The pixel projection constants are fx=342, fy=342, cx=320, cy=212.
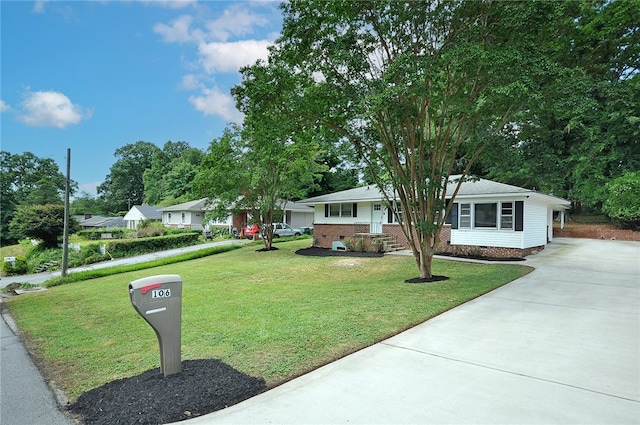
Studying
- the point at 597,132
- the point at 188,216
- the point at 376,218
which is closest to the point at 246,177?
the point at 376,218

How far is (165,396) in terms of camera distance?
10.3ft

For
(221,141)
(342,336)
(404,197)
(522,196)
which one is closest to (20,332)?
(342,336)

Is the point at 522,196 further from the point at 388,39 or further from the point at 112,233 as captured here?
the point at 112,233

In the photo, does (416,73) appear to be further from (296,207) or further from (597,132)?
(296,207)

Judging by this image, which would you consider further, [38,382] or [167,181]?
[167,181]

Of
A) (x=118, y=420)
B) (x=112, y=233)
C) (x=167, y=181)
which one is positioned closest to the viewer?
(x=118, y=420)

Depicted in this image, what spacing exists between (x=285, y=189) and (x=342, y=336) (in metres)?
14.5

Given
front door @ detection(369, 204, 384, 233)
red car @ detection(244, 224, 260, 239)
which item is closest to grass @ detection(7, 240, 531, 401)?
front door @ detection(369, 204, 384, 233)

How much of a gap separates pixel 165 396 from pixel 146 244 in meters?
23.9

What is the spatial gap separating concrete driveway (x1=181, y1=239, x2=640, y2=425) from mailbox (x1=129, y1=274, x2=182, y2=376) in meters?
0.94

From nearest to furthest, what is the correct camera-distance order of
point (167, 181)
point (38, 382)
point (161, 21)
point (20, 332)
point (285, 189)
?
point (38, 382) < point (20, 332) < point (161, 21) < point (285, 189) < point (167, 181)

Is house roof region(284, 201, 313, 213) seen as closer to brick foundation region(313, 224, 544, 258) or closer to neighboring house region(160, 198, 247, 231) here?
neighboring house region(160, 198, 247, 231)

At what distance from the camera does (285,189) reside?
18.9 m

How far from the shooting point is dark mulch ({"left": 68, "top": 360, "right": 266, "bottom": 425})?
2.90 m
